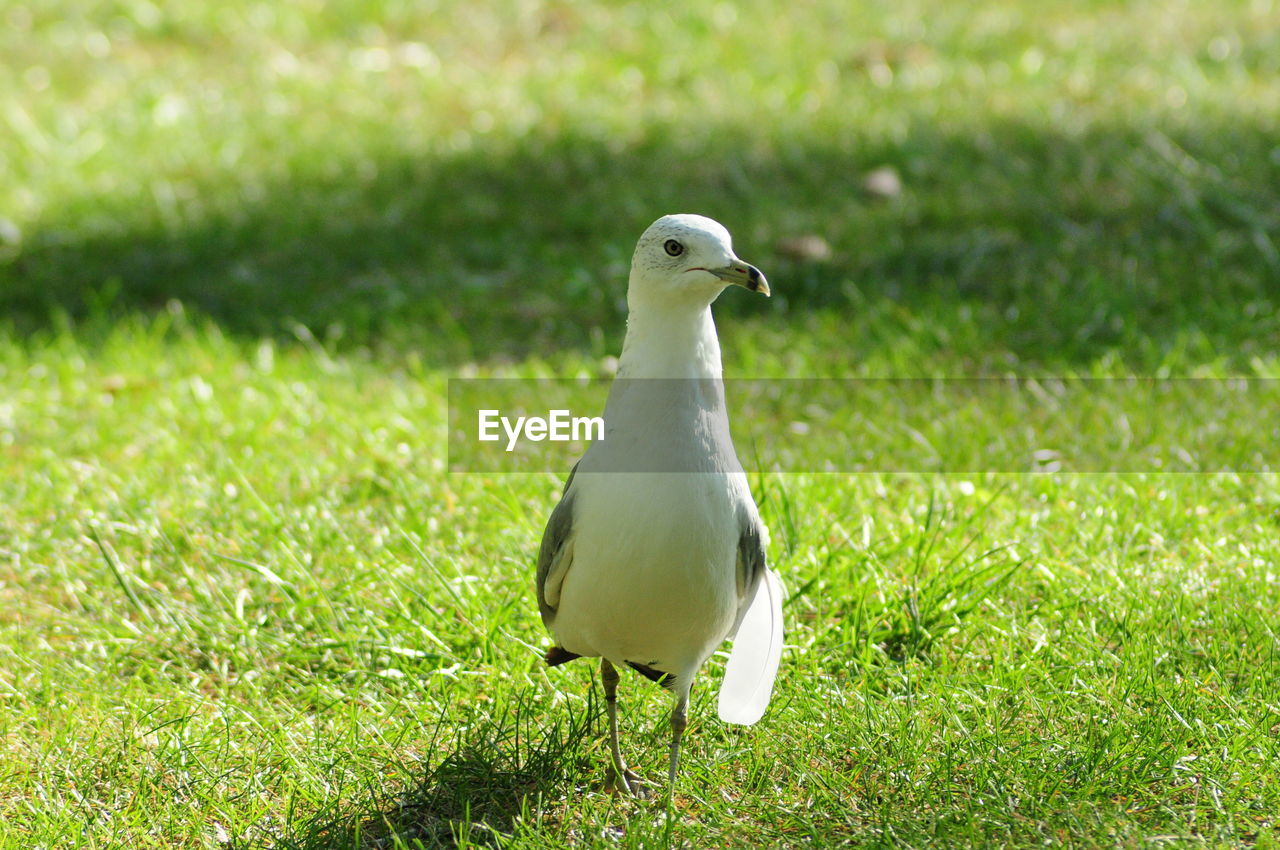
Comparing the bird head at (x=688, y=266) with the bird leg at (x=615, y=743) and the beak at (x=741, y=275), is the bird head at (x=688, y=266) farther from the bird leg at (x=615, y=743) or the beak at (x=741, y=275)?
the bird leg at (x=615, y=743)

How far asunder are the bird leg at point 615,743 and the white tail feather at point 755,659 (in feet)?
0.81

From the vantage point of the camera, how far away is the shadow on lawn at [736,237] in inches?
208

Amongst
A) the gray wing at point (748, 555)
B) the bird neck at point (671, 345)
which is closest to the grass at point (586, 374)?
the gray wing at point (748, 555)

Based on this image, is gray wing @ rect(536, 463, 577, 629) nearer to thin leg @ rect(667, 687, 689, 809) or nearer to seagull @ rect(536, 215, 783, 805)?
seagull @ rect(536, 215, 783, 805)

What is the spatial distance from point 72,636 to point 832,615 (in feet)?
6.54

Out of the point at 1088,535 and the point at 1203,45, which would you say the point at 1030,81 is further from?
the point at 1088,535

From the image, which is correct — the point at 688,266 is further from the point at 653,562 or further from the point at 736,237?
the point at 736,237

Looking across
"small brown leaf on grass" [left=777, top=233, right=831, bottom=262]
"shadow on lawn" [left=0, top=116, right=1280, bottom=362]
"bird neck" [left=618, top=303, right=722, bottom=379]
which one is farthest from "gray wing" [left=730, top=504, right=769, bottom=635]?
"small brown leaf on grass" [left=777, top=233, right=831, bottom=262]

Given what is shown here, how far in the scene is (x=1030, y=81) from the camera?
22.7 ft

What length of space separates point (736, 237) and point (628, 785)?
3.25 meters

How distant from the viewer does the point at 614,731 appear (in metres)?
2.95

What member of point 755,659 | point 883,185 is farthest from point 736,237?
point 755,659

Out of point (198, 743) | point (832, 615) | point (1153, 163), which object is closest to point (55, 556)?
point (198, 743)

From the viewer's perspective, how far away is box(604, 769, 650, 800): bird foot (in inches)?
115
